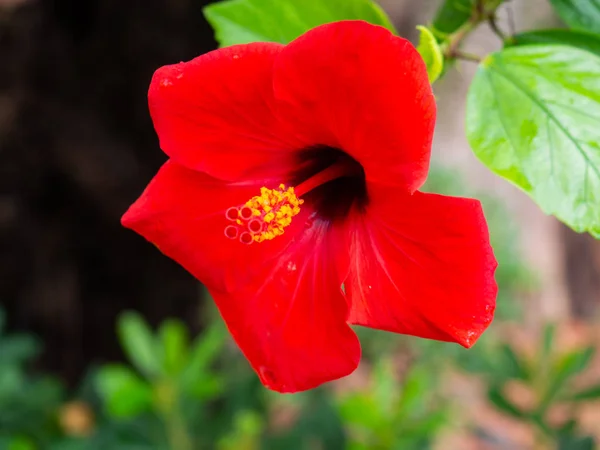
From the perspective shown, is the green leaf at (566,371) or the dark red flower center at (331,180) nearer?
the dark red flower center at (331,180)

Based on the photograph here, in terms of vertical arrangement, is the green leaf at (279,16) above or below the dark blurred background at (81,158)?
above

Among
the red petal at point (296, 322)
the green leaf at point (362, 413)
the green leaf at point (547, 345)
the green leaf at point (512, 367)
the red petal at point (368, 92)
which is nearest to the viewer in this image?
the red petal at point (368, 92)

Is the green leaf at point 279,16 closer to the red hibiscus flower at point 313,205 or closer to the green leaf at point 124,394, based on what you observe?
the red hibiscus flower at point 313,205

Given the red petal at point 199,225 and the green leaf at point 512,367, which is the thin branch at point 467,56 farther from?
the green leaf at point 512,367

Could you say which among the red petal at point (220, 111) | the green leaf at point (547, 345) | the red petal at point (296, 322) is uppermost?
the red petal at point (220, 111)

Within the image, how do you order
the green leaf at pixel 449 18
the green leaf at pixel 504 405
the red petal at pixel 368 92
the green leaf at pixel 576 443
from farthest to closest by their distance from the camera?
the green leaf at pixel 504 405 → the green leaf at pixel 576 443 → the green leaf at pixel 449 18 → the red petal at pixel 368 92

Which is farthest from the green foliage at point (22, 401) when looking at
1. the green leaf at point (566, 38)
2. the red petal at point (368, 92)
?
the green leaf at point (566, 38)

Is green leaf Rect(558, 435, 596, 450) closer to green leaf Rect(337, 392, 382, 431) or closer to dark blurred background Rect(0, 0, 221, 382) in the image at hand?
green leaf Rect(337, 392, 382, 431)
